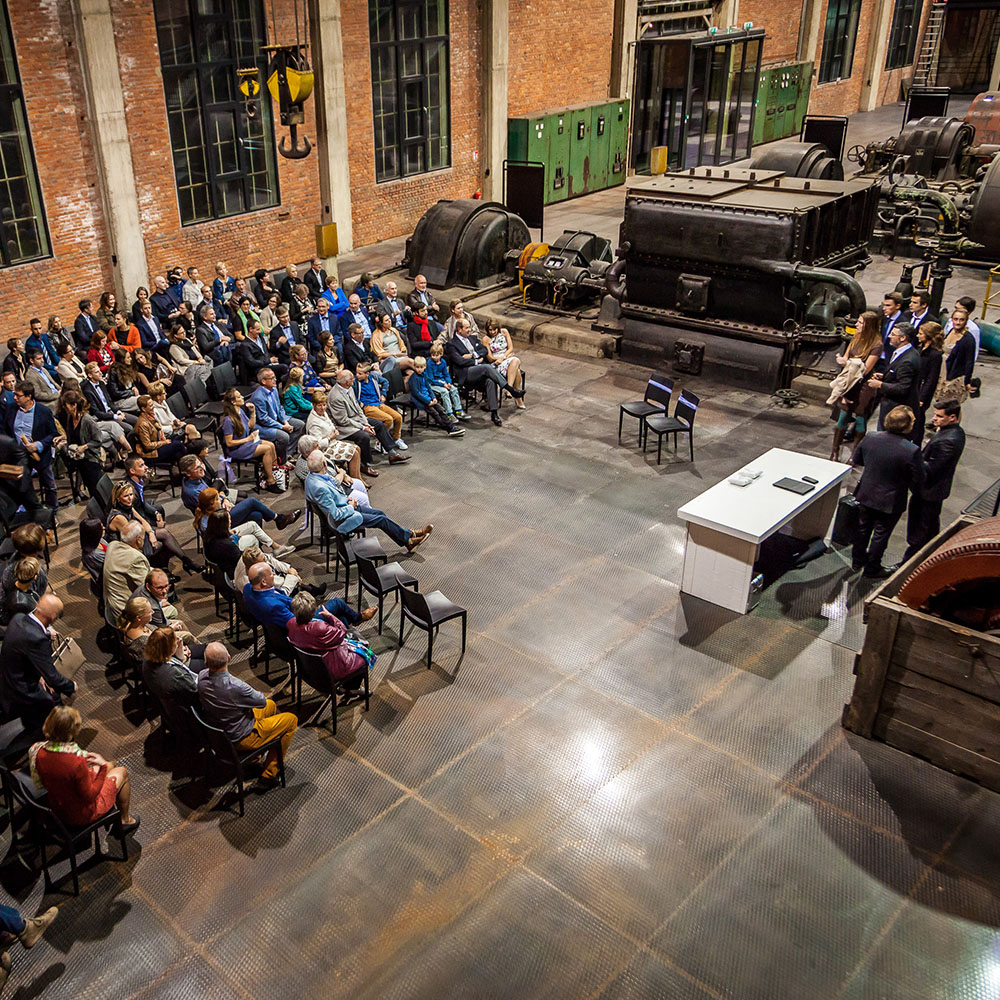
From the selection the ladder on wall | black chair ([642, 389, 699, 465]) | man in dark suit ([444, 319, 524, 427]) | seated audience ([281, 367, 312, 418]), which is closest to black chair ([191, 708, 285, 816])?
seated audience ([281, 367, 312, 418])

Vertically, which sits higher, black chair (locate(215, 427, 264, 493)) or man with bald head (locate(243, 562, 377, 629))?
man with bald head (locate(243, 562, 377, 629))

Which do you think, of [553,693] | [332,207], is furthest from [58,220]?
[553,693]

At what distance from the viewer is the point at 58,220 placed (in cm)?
1374

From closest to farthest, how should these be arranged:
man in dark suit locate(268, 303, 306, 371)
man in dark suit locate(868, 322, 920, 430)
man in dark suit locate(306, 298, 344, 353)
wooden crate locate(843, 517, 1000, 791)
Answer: wooden crate locate(843, 517, 1000, 791)
man in dark suit locate(868, 322, 920, 430)
man in dark suit locate(268, 303, 306, 371)
man in dark suit locate(306, 298, 344, 353)

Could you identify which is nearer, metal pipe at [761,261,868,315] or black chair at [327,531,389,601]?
black chair at [327,531,389,601]

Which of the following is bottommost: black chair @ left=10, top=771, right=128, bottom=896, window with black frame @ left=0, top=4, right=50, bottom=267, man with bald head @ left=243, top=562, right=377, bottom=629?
black chair @ left=10, top=771, right=128, bottom=896

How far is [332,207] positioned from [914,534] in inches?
503

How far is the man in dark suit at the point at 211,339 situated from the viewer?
11320 millimetres

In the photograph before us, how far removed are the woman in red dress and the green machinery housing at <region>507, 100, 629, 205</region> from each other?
17.7 metres

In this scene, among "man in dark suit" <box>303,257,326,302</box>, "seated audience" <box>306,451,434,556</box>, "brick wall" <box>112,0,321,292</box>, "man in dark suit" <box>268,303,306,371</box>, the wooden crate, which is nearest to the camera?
the wooden crate

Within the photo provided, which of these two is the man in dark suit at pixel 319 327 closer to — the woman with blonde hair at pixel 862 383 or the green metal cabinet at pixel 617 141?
the woman with blonde hair at pixel 862 383

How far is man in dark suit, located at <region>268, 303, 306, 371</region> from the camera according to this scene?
468 inches

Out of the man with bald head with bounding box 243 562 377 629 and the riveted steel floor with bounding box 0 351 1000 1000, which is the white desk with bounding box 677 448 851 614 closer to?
the riveted steel floor with bounding box 0 351 1000 1000

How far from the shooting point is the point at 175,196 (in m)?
15.1
